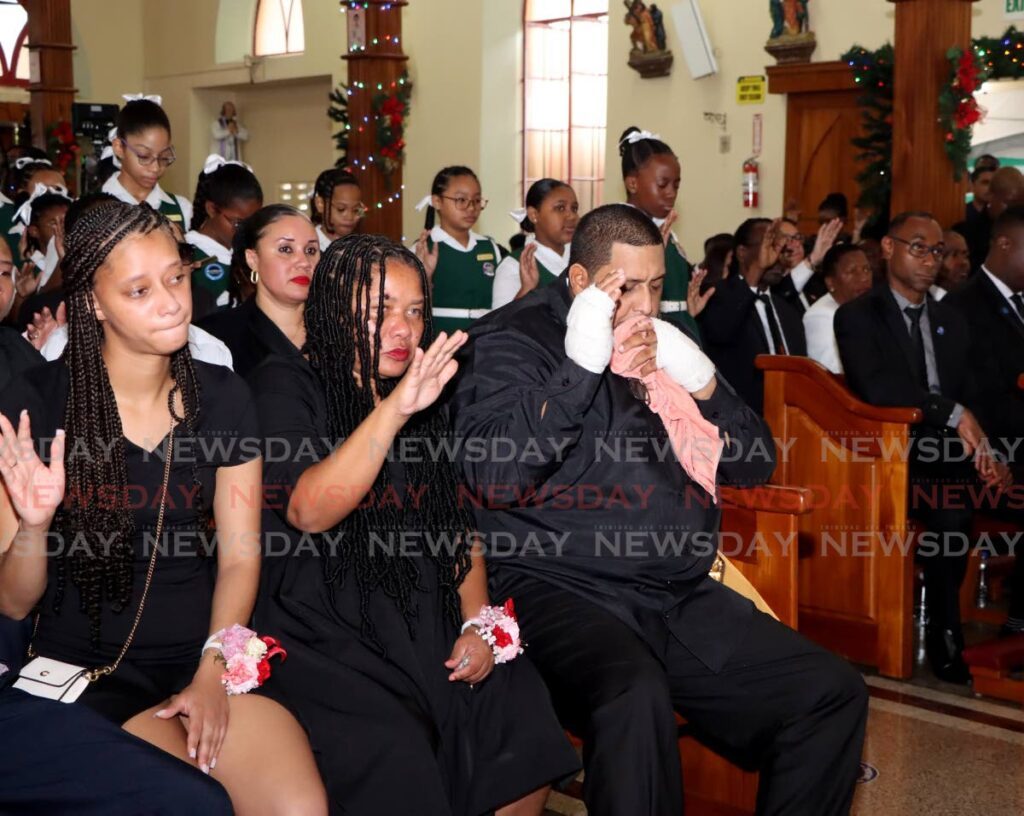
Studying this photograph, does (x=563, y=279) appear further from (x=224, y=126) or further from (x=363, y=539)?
(x=224, y=126)

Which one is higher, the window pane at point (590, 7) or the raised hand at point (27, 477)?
the window pane at point (590, 7)

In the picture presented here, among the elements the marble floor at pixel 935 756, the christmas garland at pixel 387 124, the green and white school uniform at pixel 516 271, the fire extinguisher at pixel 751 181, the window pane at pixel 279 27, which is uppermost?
the window pane at pixel 279 27

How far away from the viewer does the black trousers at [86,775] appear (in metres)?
1.85

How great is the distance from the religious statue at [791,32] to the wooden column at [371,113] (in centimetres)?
303

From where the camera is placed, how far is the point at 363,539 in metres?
2.33

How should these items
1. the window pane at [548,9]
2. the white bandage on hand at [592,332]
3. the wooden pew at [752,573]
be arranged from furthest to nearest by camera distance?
the window pane at [548,9]
the wooden pew at [752,573]
the white bandage on hand at [592,332]

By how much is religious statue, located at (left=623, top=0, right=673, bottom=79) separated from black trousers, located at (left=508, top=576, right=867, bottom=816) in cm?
865

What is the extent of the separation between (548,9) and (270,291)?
31.0 ft

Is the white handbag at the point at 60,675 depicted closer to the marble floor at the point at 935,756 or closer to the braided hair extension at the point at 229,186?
the marble floor at the point at 935,756

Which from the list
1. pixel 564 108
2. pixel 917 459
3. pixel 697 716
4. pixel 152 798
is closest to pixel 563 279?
pixel 697 716

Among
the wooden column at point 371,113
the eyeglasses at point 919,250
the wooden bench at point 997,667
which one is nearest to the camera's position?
the wooden bench at point 997,667

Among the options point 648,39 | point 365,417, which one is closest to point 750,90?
point 648,39

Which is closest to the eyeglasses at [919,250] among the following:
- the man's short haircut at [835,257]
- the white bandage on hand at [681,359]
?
the man's short haircut at [835,257]

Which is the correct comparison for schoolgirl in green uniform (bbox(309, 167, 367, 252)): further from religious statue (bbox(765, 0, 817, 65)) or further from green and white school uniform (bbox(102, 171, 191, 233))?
religious statue (bbox(765, 0, 817, 65))
